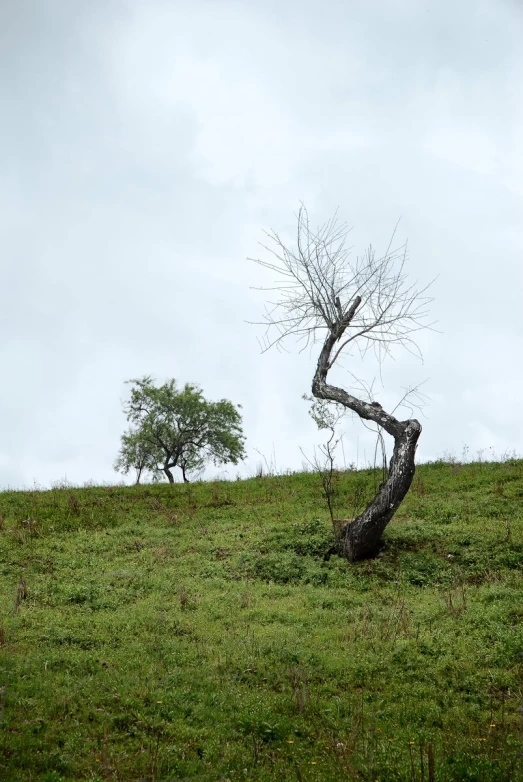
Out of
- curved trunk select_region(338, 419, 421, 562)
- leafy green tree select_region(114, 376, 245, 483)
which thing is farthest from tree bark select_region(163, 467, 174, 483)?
curved trunk select_region(338, 419, 421, 562)

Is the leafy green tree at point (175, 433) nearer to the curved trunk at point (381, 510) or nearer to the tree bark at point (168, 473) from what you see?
the tree bark at point (168, 473)

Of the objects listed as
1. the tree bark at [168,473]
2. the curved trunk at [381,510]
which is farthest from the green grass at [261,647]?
the tree bark at [168,473]

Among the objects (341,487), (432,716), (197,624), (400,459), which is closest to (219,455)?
(341,487)

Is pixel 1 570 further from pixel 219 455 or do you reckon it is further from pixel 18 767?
pixel 219 455

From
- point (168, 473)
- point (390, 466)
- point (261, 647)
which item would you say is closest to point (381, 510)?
point (390, 466)

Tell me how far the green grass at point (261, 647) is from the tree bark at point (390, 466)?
0.55m

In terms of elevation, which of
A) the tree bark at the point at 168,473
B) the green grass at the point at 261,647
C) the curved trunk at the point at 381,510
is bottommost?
the green grass at the point at 261,647

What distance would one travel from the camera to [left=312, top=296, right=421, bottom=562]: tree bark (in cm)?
1530

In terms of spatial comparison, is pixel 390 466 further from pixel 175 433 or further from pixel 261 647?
pixel 175 433

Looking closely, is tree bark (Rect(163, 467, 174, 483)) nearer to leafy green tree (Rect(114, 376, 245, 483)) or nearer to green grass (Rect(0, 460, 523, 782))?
leafy green tree (Rect(114, 376, 245, 483))

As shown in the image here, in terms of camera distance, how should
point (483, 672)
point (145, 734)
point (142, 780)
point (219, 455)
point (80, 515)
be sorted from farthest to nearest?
point (219, 455)
point (80, 515)
point (483, 672)
point (145, 734)
point (142, 780)

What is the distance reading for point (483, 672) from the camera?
29.5 ft

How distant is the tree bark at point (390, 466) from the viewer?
50.2 feet

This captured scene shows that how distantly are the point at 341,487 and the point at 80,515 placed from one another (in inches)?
328
